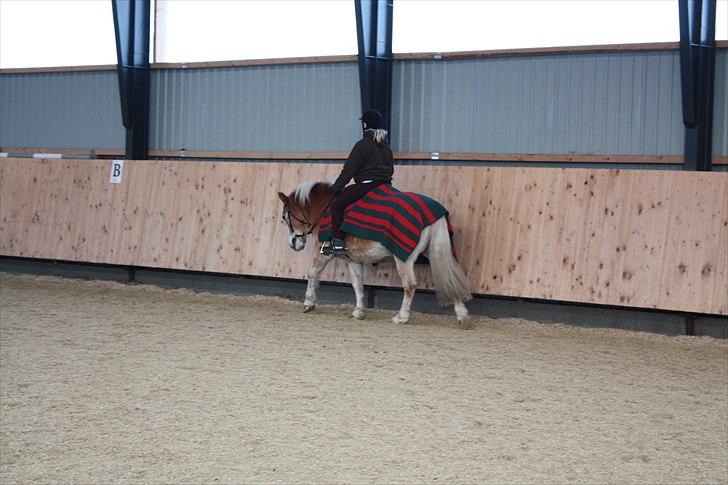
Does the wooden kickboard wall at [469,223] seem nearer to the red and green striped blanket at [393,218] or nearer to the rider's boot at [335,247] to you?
the red and green striped blanket at [393,218]

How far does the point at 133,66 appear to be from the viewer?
13.2 meters

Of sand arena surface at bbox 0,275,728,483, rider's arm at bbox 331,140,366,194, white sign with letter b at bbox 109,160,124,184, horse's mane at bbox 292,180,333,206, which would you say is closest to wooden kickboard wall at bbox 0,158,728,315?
white sign with letter b at bbox 109,160,124,184

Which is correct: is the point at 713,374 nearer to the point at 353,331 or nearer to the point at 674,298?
the point at 674,298

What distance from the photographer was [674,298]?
337 inches

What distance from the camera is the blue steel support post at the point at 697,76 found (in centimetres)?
945

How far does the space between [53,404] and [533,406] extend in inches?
127

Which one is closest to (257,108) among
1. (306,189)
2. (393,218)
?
(306,189)

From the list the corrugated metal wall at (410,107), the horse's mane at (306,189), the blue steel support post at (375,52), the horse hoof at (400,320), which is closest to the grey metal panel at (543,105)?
the corrugated metal wall at (410,107)

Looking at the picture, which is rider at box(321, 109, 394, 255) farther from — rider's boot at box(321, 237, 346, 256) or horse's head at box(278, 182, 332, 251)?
horse's head at box(278, 182, 332, 251)

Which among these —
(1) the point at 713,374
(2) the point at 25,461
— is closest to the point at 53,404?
(2) the point at 25,461

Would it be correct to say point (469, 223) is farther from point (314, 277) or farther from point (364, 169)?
point (314, 277)

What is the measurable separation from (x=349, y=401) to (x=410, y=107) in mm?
6454

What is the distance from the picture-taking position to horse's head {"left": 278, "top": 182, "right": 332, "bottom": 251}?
9578 millimetres

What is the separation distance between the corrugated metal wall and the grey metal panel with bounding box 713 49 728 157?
1 cm
